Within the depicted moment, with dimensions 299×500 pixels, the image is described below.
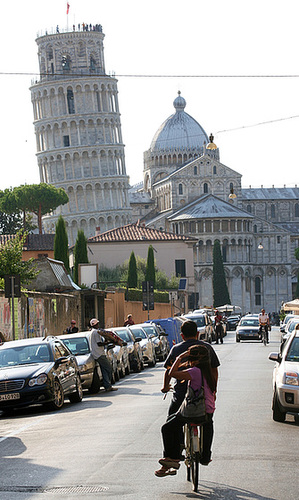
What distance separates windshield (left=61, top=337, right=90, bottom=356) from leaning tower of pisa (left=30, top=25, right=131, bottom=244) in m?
98.5

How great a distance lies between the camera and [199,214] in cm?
12838

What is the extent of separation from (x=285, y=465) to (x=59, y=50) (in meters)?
115

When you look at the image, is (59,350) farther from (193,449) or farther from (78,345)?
(193,449)

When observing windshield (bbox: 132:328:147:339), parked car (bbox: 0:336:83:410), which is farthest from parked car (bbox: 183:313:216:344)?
parked car (bbox: 0:336:83:410)

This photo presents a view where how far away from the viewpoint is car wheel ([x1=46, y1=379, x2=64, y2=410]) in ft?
54.2

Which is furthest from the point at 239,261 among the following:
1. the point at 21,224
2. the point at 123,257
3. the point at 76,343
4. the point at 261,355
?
the point at 76,343

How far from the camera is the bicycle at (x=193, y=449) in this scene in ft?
28.2

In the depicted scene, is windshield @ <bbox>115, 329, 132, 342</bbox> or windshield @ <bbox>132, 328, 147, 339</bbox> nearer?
windshield @ <bbox>115, 329, 132, 342</bbox>

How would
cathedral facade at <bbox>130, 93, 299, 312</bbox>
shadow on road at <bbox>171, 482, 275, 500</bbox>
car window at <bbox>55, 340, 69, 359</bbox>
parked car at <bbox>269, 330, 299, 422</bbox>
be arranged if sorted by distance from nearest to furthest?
shadow on road at <bbox>171, 482, 275, 500</bbox>, parked car at <bbox>269, 330, 299, 422</bbox>, car window at <bbox>55, 340, 69, 359</bbox>, cathedral facade at <bbox>130, 93, 299, 312</bbox>

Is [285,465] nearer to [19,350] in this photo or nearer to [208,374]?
[208,374]

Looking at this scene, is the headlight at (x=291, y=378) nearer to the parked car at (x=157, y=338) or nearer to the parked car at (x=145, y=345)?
the parked car at (x=145, y=345)

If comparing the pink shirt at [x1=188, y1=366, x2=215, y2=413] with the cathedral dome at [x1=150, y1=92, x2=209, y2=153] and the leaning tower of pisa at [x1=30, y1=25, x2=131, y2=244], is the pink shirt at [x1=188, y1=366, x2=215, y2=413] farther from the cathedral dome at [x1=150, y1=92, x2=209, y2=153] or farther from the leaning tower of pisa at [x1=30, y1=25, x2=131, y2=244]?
the cathedral dome at [x1=150, y1=92, x2=209, y2=153]

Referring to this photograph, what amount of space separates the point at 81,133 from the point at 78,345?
101 m

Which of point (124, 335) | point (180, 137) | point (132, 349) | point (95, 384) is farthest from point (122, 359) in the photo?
point (180, 137)
